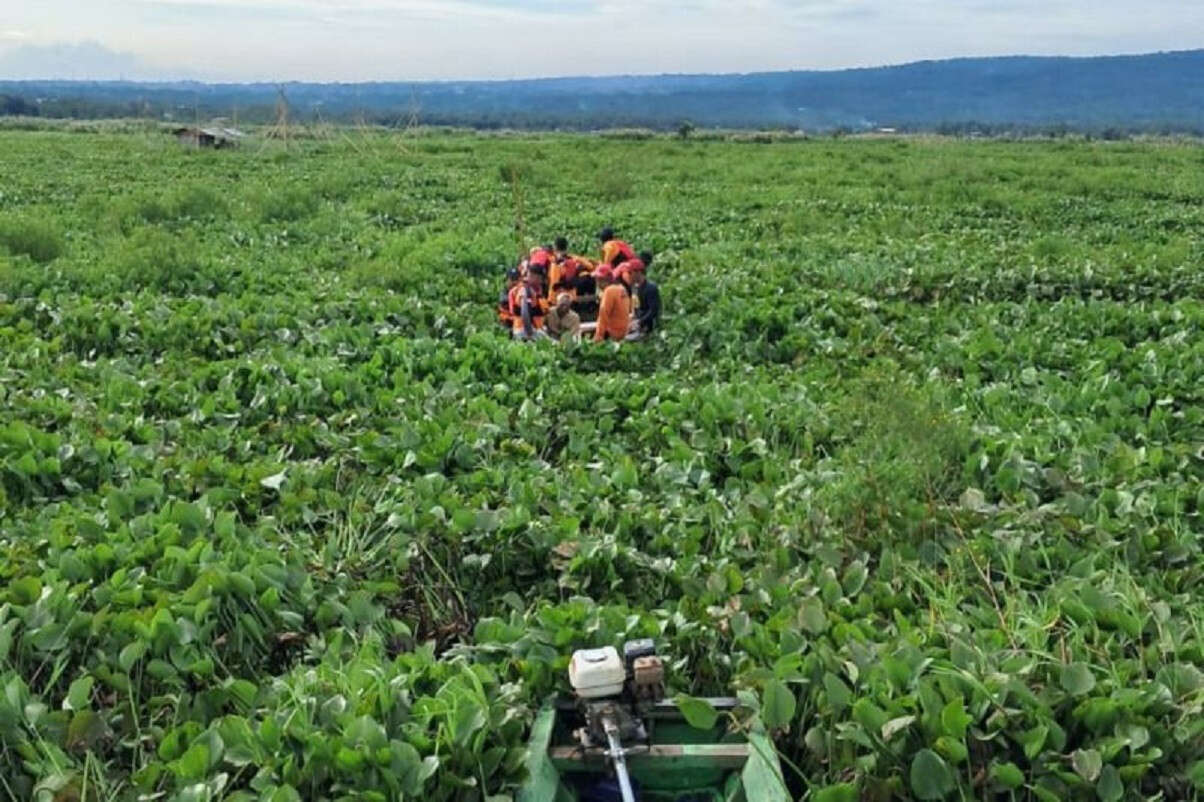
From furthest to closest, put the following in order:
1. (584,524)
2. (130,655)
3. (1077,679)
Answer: (584,524) → (130,655) → (1077,679)

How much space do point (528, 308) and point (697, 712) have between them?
587 centimetres

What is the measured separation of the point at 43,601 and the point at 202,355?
4.20m

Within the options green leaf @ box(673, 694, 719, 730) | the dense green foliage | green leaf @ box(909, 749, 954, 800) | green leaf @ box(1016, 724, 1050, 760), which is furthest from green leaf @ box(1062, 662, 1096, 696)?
green leaf @ box(673, 694, 719, 730)

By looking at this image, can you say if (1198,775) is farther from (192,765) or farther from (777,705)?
(192,765)

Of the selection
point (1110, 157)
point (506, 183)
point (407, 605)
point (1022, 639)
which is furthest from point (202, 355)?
point (1110, 157)

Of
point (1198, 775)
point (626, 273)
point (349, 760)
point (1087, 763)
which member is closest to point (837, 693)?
point (1087, 763)

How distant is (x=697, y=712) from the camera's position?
316 cm

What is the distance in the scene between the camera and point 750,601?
3938 mm

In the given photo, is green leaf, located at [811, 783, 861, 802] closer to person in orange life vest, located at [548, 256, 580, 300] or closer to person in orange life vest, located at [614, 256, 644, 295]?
person in orange life vest, located at [614, 256, 644, 295]

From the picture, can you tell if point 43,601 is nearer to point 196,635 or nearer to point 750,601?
point 196,635

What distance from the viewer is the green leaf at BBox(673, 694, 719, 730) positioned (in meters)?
3.15

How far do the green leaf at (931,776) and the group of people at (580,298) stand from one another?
18.1 ft

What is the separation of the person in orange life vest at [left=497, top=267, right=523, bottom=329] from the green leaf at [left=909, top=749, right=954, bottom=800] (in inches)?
256

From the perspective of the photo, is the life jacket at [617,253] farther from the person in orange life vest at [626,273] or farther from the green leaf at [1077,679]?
the green leaf at [1077,679]
